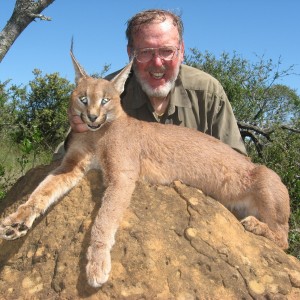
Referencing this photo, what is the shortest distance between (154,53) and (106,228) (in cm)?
330

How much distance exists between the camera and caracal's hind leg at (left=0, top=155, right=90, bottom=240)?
13.9 feet

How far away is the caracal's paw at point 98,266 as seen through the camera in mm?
3840

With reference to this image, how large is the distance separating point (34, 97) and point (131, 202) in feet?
32.0

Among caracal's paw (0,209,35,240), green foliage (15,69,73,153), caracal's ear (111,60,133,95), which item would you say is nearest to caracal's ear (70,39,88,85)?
caracal's ear (111,60,133,95)

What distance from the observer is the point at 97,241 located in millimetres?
4074

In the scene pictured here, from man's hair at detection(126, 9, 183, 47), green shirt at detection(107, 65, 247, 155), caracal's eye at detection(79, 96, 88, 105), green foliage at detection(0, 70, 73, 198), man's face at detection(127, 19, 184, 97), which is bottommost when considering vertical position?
green foliage at detection(0, 70, 73, 198)

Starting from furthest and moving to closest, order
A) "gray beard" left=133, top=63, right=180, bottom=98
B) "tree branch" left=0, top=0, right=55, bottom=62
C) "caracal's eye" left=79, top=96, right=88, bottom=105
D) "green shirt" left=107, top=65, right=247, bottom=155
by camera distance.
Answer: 1. "tree branch" left=0, top=0, right=55, bottom=62
2. "green shirt" left=107, top=65, right=247, bottom=155
3. "gray beard" left=133, top=63, right=180, bottom=98
4. "caracal's eye" left=79, top=96, right=88, bottom=105

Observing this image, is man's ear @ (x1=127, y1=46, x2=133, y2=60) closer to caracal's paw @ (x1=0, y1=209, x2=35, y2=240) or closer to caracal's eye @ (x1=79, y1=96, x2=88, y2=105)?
caracal's eye @ (x1=79, y1=96, x2=88, y2=105)

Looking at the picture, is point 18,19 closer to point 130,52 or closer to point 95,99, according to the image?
point 130,52

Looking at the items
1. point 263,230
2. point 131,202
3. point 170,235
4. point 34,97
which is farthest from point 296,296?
point 34,97

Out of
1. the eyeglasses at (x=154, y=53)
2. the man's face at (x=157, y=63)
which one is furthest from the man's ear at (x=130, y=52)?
the eyeglasses at (x=154, y=53)

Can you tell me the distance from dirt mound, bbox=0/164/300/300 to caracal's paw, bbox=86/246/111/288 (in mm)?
74

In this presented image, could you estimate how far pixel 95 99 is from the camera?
520 cm

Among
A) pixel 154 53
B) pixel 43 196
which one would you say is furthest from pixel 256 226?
pixel 154 53
